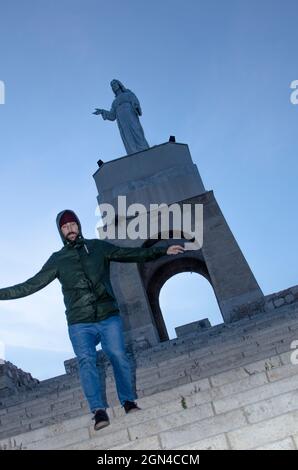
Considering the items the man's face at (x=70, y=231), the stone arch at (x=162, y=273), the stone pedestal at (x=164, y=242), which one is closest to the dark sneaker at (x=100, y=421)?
the man's face at (x=70, y=231)

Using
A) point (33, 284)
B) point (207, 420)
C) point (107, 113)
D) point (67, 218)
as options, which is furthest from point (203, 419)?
point (107, 113)

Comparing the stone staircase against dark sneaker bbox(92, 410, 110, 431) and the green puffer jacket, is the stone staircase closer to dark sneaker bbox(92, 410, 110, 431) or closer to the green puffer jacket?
dark sneaker bbox(92, 410, 110, 431)

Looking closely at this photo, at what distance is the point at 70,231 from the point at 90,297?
76cm

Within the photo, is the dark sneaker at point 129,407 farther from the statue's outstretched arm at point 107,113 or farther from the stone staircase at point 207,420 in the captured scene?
the statue's outstretched arm at point 107,113

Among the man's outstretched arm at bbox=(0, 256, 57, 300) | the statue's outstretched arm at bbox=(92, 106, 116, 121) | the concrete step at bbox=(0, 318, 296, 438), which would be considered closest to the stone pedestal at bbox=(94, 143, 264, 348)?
the statue's outstretched arm at bbox=(92, 106, 116, 121)

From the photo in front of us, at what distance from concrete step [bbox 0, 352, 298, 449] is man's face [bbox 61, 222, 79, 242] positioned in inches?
71.0

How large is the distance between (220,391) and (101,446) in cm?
122

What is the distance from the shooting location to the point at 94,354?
4.15m

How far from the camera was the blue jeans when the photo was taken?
13.1 feet

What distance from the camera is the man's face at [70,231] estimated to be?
4.59 metres

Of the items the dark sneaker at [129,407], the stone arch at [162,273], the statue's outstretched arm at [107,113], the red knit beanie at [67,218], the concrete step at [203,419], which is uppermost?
the statue's outstretched arm at [107,113]
